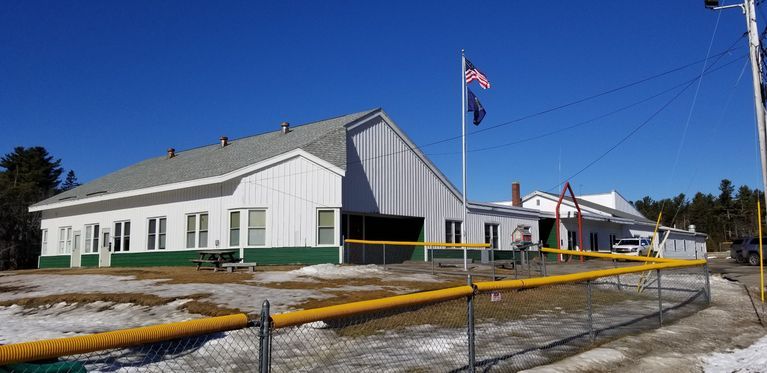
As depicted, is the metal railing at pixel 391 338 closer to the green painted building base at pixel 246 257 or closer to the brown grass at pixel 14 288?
the brown grass at pixel 14 288

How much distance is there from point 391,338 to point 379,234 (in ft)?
65.9

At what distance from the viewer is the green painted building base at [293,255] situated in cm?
2367

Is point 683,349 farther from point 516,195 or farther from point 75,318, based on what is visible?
point 516,195

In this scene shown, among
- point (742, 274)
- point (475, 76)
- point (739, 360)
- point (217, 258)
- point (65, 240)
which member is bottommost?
point (739, 360)

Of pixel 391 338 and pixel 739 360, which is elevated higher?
pixel 391 338

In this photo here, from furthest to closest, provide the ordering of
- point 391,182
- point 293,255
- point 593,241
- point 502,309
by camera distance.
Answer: point 593,241 < point 391,182 < point 293,255 < point 502,309

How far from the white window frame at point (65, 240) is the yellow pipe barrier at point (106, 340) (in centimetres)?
3219

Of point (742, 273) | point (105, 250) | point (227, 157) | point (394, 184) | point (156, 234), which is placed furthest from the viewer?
point (227, 157)

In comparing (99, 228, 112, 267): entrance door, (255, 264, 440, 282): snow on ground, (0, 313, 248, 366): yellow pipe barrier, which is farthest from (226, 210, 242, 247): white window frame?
(0, 313, 248, 366): yellow pipe barrier

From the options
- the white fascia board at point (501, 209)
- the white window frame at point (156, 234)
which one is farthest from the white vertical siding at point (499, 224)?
the white window frame at point (156, 234)

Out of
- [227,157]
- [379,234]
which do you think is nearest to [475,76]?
[379,234]

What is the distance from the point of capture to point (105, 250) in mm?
29547

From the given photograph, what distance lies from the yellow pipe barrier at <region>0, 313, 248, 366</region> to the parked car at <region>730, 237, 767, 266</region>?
38132mm

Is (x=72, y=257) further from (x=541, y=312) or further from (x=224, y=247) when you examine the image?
(x=541, y=312)
